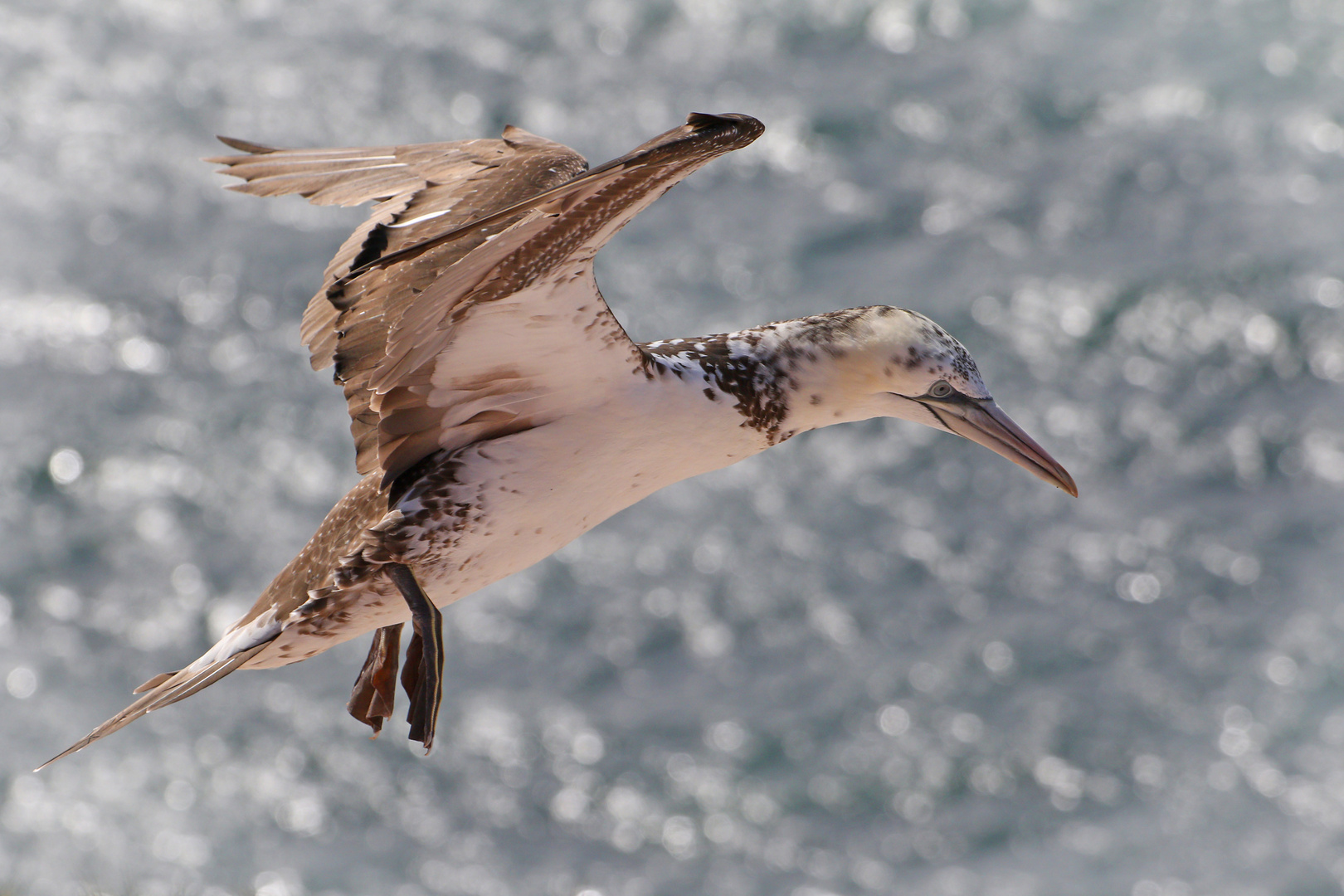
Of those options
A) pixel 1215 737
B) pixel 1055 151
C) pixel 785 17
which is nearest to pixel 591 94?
pixel 785 17

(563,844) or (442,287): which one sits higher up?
(442,287)

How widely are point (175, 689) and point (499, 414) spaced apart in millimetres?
1302

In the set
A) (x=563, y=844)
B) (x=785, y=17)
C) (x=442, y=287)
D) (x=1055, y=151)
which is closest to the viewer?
(x=442, y=287)

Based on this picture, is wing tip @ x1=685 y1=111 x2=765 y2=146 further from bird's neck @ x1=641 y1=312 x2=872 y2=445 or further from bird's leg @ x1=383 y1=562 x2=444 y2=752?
bird's leg @ x1=383 y1=562 x2=444 y2=752

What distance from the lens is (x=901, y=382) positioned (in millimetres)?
5141

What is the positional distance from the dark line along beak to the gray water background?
11028mm

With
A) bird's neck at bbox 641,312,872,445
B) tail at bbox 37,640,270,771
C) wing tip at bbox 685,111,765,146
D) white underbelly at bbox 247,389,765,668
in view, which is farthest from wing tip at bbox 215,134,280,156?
wing tip at bbox 685,111,765,146

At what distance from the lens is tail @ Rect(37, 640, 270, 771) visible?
4.75 meters

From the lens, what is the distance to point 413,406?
493cm

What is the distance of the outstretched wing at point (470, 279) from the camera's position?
159 inches

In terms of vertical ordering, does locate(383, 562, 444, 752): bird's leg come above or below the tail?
above

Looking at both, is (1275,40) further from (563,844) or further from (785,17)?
(563,844)

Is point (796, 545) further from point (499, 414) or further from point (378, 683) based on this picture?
point (499, 414)

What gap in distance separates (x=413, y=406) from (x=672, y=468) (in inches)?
33.3
